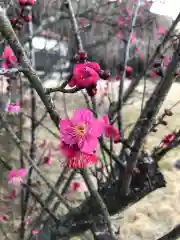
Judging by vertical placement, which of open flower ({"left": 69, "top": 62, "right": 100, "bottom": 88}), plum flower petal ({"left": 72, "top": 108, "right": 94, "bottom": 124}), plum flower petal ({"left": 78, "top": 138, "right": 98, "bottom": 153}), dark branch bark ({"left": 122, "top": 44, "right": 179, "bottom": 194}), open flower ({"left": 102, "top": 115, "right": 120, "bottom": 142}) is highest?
open flower ({"left": 69, "top": 62, "right": 100, "bottom": 88})

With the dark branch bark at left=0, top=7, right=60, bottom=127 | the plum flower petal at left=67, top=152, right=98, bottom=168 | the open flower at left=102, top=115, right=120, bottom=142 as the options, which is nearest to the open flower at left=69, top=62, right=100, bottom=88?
the dark branch bark at left=0, top=7, right=60, bottom=127

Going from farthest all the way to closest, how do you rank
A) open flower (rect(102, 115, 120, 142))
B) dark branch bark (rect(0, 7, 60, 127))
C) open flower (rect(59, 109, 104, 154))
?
open flower (rect(102, 115, 120, 142))
open flower (rect(59, 109, 104, 154))
dark branch bark (rect(0, 7, 60, 127))

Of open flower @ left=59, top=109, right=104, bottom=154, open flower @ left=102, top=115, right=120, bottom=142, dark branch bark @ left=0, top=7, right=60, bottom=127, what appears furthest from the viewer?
open flower @ left=102, top=115, right=120, bottom=142

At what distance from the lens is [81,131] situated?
0.83 meters

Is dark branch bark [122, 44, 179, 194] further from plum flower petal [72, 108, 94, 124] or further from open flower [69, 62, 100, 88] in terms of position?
open flower [69, 62, 100, 88]

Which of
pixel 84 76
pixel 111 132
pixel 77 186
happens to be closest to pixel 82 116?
pixel 84 76

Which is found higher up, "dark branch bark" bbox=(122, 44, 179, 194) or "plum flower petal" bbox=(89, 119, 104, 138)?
"plum flower petal" bbox=(89, 119, 104, 138)

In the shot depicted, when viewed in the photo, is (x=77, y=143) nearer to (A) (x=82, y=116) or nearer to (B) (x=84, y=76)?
(A) (x=82, y=116)

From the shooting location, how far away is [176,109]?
600cm

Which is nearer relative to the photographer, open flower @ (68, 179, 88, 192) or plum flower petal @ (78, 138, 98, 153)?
plum flower petal @ (78, 138, 98, 153)

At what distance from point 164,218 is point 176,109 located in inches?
121

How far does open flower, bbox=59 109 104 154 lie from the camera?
0.81 m

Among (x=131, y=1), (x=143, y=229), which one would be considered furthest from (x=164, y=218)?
(x=131, y=1)

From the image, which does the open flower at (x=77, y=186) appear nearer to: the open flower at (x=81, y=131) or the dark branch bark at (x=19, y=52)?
the open flower at (x=81, y=131)
